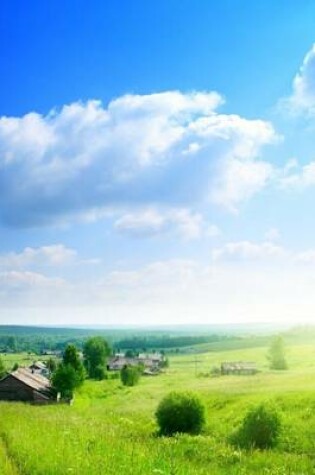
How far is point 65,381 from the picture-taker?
89.1 metres

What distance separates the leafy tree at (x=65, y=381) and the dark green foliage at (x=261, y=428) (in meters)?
56.1

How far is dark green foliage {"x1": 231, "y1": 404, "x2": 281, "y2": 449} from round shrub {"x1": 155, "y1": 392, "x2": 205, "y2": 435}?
20.5ft

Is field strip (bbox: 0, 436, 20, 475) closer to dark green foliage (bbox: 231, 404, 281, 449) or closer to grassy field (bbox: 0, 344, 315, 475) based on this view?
grassy field (bbox: 0, 344, 315, 475)

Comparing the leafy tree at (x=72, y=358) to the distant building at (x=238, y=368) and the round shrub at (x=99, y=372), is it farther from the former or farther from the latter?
the distant building at (x=238, y=368)

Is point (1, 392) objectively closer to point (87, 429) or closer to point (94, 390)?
point (94, 390)

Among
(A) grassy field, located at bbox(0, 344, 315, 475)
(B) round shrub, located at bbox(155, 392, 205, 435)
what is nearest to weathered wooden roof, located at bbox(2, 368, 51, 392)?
(A) grassy field, located at bbox(0, 344, 315, 475)

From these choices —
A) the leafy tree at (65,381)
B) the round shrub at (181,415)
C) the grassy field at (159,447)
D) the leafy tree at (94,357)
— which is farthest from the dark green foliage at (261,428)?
the leafy tree at (94,357)


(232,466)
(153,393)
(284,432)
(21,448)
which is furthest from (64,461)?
(153,393)

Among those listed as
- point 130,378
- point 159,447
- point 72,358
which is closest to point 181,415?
point 159,447

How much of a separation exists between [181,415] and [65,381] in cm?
5084

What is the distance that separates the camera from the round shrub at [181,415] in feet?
135

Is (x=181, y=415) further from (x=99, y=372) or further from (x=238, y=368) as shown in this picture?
(x=99, y=372)

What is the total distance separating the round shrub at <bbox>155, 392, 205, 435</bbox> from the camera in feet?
135

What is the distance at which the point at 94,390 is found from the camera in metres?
102
